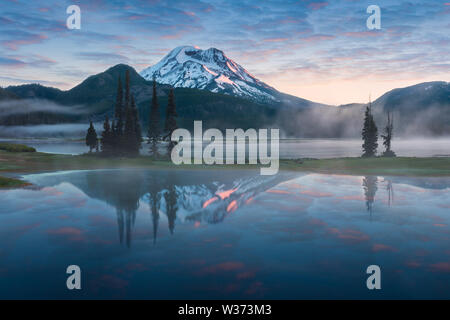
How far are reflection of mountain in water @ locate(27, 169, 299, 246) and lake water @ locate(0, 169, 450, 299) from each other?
0.14 meters

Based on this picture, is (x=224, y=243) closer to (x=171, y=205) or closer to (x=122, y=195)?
(x=171, y=205)

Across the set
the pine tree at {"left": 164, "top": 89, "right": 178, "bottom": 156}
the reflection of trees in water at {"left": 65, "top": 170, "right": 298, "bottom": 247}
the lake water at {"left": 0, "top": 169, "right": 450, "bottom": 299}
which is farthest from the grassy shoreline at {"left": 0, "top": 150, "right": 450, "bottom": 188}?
the lake water at {"left": 0, "top": 169, "right": 450, "bottom": 299}

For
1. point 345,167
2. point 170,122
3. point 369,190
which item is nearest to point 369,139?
point 345,167

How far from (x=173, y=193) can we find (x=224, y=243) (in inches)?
461

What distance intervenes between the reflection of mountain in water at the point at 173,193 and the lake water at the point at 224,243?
5.4 inches

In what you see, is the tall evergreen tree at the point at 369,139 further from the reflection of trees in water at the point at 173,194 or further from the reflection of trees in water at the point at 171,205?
the reflection of trees in water at the point at 171,205

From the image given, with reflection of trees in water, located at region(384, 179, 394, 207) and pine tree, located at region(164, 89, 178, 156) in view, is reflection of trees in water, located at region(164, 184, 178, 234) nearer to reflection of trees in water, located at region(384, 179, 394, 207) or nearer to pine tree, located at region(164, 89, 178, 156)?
reflection of trees in water, located at region(384, 179, 394, 207)

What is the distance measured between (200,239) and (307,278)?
15.7ft

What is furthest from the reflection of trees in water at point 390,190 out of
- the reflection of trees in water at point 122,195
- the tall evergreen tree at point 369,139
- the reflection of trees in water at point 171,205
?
the tall evergreen tree at point 369,139

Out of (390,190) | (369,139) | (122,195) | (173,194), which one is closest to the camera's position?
(122,195)

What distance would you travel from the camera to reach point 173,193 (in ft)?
79.1

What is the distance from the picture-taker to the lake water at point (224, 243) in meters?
9.36
